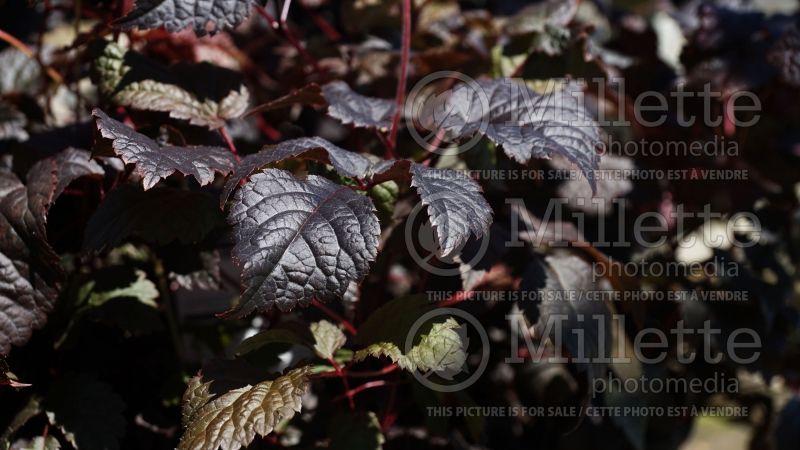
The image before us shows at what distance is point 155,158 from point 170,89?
0.28 m

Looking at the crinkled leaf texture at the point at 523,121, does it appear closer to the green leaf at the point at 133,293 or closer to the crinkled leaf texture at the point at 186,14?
the crinkled leaf texture at the point at 186,14

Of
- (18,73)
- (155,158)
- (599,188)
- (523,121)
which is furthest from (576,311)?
(18,73)

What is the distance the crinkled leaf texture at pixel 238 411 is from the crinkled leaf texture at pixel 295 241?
0.12 metres

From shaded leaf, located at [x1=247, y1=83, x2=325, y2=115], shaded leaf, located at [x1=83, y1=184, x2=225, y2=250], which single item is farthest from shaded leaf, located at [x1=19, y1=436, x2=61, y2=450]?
shaded leaf, located at [x1=247, y1=83, x2=325, y2=115]

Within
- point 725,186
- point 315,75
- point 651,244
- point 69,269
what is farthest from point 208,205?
point 725,186

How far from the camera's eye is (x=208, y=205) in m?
1.01

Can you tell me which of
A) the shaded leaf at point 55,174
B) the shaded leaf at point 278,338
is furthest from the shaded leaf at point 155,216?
the shaded leaf at point 278,338

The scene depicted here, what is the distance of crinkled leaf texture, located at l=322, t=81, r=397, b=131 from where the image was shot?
1.01 m

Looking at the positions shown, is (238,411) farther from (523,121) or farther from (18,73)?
(18,73)

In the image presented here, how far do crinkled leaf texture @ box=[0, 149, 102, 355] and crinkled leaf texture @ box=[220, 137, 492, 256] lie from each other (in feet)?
0.83

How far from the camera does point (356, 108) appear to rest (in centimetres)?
106

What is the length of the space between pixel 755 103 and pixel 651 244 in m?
0.38

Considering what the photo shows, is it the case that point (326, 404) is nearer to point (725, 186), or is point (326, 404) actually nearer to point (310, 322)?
point (310, 322)

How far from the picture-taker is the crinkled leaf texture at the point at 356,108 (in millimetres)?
1011
